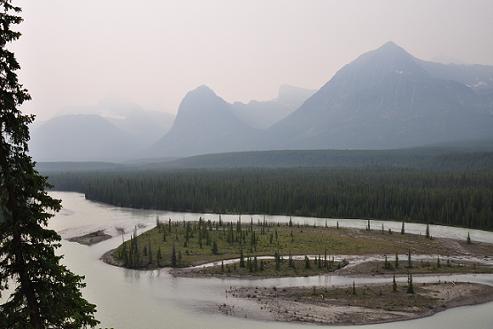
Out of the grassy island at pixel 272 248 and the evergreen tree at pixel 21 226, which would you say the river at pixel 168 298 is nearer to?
the grassy island at pixel 272 248

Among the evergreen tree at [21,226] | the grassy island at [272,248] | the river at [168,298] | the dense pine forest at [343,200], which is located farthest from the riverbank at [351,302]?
the dense pine forest at [343,200]

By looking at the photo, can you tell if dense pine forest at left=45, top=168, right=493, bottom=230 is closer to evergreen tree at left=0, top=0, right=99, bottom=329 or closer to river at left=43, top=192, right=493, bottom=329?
river at left=43, top=192, right=493, bottom=329

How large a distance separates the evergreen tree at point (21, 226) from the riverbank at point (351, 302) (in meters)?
43.1

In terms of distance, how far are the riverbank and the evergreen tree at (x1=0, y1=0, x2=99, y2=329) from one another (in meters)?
43.1

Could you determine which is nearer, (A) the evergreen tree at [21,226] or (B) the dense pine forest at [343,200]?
(A) the evergreen tree at [21,226]

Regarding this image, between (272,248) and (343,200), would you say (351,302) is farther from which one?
(343,200)

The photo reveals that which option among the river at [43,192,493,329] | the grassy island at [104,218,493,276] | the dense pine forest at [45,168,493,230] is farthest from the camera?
the dense pine forest at [45,168,493,230]

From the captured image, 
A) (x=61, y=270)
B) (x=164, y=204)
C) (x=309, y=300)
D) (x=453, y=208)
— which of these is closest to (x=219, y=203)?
(x=164, y=204)

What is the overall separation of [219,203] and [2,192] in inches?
6126

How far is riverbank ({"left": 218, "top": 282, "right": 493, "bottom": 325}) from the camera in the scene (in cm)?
5929

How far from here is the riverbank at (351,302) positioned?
59294 millimetres

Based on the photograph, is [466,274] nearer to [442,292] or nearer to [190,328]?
[442,292]

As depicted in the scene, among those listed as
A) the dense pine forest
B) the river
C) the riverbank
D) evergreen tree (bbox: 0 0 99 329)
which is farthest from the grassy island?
evergreen tree (bbox: 0 0 99 329)

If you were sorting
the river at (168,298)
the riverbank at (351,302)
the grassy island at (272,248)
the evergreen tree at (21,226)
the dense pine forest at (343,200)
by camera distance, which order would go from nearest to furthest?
the evergreen tree at (21,226)
the river at (168,298)
the riverbank at (351,302)
the grassy island at (272,248)
the dense pine forest at (343,200)
